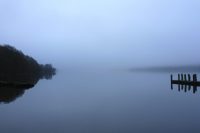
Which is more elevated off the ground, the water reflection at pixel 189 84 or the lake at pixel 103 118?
the water reflection at pixel 189 84

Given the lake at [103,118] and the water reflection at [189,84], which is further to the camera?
the water reflection at [189,84]

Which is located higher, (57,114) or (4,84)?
(4,84)

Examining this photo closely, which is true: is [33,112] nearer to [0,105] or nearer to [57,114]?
[57,114]

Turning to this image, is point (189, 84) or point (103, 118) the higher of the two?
point (189, 84)

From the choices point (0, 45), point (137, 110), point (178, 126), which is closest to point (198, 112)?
point (137, 110)

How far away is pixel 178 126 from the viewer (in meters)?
30.6

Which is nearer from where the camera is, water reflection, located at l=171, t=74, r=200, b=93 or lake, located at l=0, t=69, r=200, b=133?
lake, located at l=0, t=69, r=200, b=133

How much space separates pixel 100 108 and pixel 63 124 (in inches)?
490

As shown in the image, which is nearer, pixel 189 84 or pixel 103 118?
pixel 103 118

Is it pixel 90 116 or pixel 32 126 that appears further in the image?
pixel 90 116

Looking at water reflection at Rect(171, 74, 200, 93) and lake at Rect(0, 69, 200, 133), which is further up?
water reflection at Rect(171, 74, 200, 93)

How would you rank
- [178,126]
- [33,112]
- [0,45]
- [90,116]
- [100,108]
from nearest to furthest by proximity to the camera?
[178,126] → [90,116] → [33,112] → [100,108] → [0,45]

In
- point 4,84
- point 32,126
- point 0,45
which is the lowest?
point 32,126

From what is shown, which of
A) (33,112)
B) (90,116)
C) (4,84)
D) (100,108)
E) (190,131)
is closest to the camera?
(190,131)
